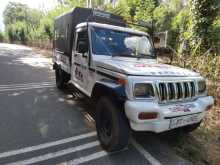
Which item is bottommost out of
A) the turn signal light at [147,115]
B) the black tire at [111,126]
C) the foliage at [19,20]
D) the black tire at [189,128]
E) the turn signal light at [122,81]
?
the black tire at [189,128]

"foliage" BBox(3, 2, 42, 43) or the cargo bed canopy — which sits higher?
"foliage" BBox(3, 2, 42, 43)

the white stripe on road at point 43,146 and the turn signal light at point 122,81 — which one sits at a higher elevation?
the turn signal light at point 122,81

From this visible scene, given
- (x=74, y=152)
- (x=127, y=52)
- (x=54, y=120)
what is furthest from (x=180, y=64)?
(x=74, y=152)

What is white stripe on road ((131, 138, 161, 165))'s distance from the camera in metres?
3.33

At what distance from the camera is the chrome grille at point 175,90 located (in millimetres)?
3102

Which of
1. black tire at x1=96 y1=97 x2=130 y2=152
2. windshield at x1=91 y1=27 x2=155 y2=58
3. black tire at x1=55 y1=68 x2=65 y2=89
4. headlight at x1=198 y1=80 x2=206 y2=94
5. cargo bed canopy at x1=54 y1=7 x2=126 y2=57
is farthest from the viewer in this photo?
black tire at x1=55 y1=68 x2=65 y2=89

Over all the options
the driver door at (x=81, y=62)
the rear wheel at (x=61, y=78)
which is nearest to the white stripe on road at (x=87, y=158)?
the driver door at (x=81, y=62)

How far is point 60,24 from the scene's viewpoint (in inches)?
268

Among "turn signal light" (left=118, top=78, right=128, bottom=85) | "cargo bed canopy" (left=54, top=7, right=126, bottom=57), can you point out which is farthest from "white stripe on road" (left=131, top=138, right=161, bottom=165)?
"cargo bed canopy" (left=54, top=7, right=126, bottom=57)

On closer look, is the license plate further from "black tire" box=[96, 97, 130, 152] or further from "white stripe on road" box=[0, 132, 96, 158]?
"white stripe on road" box=[0, 132, 96, 158]

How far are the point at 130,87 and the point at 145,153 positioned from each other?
1.32 meters

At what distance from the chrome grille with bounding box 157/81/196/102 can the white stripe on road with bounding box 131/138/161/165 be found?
1019mm

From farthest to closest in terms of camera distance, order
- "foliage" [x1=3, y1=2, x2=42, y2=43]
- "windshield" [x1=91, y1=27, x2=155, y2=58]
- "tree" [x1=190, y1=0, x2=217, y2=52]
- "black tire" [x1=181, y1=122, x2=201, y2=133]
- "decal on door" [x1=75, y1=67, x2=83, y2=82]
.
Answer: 1. "foliage" [x1=3, y1=2, x2=42, y2=43]
2. "tree" [x1=190, y1=0, x2=217, y2=52]
3. "decal on door" [x1=75, y1=67, x2=83, y2=82]
4. "windshield" [x1=91, y1=27, x2=155, y2=58]
5. "black tire" [x1=181, y1=122, x2=201, y2=133]

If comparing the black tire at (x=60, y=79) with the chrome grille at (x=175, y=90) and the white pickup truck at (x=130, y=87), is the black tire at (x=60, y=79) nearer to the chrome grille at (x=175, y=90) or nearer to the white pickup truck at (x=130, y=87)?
the white pickup truck at (x=130, y=87)
